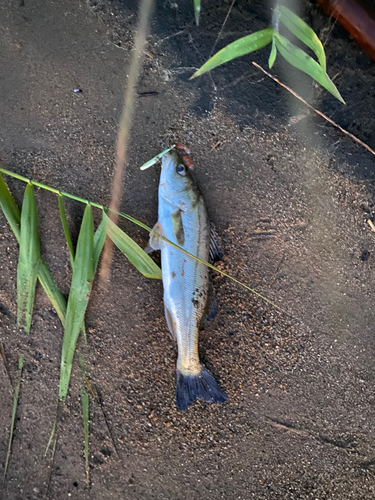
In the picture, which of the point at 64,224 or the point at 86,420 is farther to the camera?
the point at 86,420

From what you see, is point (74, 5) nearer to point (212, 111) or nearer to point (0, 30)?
point (0, 30)

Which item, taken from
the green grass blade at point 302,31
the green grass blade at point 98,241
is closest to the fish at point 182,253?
the green grass blade at point 98,241

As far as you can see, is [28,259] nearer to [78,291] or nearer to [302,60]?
[78,291]

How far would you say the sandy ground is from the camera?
2562 mm

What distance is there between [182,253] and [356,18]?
85.7 inches

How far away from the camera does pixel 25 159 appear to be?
8.38 feet

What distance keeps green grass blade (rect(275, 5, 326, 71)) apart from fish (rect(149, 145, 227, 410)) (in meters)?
1.19

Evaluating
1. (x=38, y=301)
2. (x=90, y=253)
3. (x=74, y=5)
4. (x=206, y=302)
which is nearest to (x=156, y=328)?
(x=206, y=302)

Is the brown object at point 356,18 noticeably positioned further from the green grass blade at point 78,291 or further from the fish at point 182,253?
the green grass blade at point 78,291

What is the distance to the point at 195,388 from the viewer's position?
254 centimetres

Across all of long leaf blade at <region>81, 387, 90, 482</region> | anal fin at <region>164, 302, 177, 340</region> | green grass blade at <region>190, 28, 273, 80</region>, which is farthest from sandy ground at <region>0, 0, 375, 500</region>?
green grass blade at <region>190, 28, 273, 80</region>

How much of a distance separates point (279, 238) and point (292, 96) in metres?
1.15

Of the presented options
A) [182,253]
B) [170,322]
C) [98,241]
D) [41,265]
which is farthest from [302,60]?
[41,265]

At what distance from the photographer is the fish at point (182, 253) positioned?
7.95 ft
